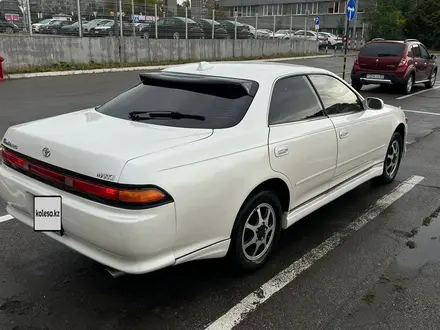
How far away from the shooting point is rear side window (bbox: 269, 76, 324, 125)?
3533 mm

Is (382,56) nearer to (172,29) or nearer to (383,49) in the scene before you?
(383,49)

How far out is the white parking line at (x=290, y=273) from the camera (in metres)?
2.88

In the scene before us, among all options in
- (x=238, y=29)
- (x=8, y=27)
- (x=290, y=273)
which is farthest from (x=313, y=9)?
(x=290, y=273)

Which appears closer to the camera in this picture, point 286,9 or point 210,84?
point 210,84

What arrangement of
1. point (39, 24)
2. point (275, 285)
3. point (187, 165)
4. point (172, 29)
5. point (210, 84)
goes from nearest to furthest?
point (187, 165), point (275, 285), point (210, 84), point (39, 24), point (172, 29)

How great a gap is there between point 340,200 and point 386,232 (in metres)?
0.85

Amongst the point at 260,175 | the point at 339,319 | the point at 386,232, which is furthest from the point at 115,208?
the point at 386,232

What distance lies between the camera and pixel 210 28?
24844mm

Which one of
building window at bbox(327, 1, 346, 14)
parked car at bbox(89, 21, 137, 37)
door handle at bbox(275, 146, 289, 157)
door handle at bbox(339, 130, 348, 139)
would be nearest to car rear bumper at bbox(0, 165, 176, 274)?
door handle at bbox(275, 146, 289, 157)

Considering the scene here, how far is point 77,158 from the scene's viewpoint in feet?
8.93

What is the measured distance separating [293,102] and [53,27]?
54.8 ft

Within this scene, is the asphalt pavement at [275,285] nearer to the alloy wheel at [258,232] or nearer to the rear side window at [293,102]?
the alloy wheel at [258,232]

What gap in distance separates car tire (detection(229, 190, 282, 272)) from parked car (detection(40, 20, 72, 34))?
16.9 meters

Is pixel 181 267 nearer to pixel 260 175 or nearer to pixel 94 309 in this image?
pixel 94 309
